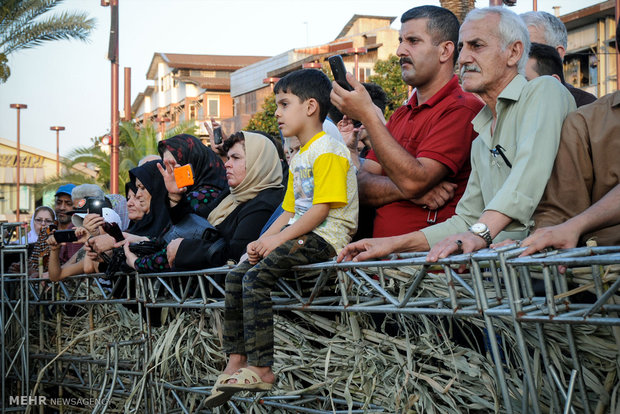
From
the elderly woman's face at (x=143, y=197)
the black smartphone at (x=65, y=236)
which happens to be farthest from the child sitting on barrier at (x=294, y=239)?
the black smartphone at (x=65, y=236)

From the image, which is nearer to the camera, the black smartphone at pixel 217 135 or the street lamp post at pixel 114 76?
the black smartphone at pixel 217 135

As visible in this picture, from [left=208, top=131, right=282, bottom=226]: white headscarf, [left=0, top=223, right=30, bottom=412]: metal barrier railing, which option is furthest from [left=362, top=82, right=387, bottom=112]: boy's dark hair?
[left=0, top=223, right=30, bottom=412]: metal barrier railing

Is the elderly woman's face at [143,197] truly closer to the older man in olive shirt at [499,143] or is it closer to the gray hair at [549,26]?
the older man in olive shirt at [499,143]

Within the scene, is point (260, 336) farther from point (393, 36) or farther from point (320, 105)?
point (393, 36)

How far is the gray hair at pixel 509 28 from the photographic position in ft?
12.1

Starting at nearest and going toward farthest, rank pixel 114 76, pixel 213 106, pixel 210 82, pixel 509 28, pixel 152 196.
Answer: pixel 509 28
pixel 152 196
pixel 114 76
pixel 213 106
pixel 210 82

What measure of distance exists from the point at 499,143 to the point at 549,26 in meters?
2.00

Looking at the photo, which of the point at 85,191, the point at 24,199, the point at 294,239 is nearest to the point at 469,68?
the point at 294,239

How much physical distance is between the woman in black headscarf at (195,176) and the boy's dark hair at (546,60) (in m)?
2.80

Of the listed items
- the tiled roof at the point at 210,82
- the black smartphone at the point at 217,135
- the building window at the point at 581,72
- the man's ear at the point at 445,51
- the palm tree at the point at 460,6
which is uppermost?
the tiled roof at the point at 210,82

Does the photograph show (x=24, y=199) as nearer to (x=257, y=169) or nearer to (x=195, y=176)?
(x=195, y=176)

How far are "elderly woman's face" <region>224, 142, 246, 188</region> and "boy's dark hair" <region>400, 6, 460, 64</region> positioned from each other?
5.34 ft

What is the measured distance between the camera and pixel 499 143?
358cm

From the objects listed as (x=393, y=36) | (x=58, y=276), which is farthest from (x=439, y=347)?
(x=393, y=36)
